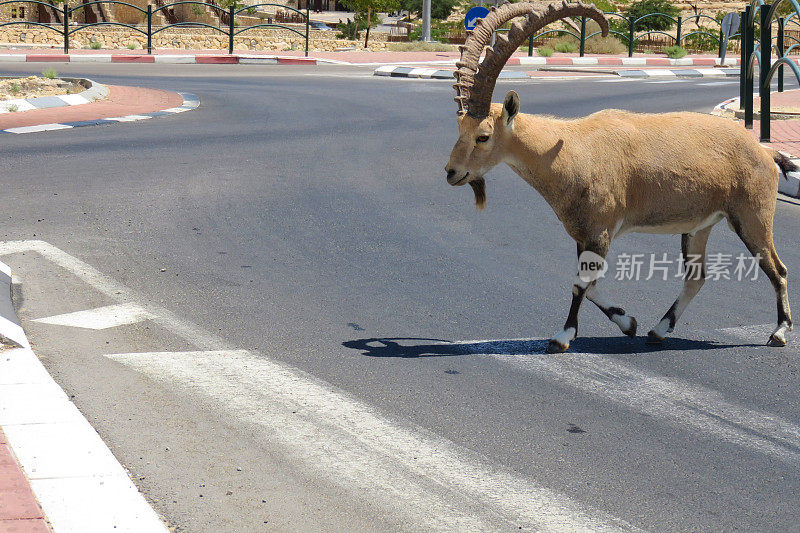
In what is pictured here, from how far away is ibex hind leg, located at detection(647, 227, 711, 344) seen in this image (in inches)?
265

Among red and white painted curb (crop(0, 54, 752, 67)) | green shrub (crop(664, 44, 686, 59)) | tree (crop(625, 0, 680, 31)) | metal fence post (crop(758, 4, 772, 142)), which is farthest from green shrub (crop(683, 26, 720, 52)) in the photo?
metal fence post (crop(758, 4, 772, 142))

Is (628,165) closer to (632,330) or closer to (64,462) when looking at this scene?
(632,330)

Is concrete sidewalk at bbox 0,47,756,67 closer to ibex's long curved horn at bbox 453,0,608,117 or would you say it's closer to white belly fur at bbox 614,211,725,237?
ibex's long curved horn at bbox 453,0,608,117

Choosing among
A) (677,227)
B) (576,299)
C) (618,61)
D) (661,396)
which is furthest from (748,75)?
(618,61)

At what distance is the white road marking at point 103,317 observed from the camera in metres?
6.64

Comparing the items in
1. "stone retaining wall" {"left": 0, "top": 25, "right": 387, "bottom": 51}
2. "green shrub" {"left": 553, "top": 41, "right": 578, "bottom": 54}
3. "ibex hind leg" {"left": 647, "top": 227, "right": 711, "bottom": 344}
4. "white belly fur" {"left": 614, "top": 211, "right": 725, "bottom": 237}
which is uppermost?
"stone retaining wall" {"left": 0, "top": 25, "right": 387, "bottom": 51}

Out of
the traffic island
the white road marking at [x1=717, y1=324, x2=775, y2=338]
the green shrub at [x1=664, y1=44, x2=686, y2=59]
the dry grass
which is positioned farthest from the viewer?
the green shrub at [x1=664, y1=44, x2=686, y2=59]

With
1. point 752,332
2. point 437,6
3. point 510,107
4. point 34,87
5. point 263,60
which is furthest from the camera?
point 437,6

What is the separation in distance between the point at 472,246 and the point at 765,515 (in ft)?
16.7

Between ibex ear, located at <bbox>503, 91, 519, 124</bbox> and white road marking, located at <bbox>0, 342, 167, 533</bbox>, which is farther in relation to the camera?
ibex ear, located at <bbox>503, 91, 519, 124</bbox>

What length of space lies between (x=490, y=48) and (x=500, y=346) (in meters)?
1.90

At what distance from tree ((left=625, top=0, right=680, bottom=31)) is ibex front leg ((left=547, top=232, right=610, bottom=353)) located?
53.9m

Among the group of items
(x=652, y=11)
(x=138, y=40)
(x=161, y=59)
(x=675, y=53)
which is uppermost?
(x=652, y=11)

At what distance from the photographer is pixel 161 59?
32.4m
